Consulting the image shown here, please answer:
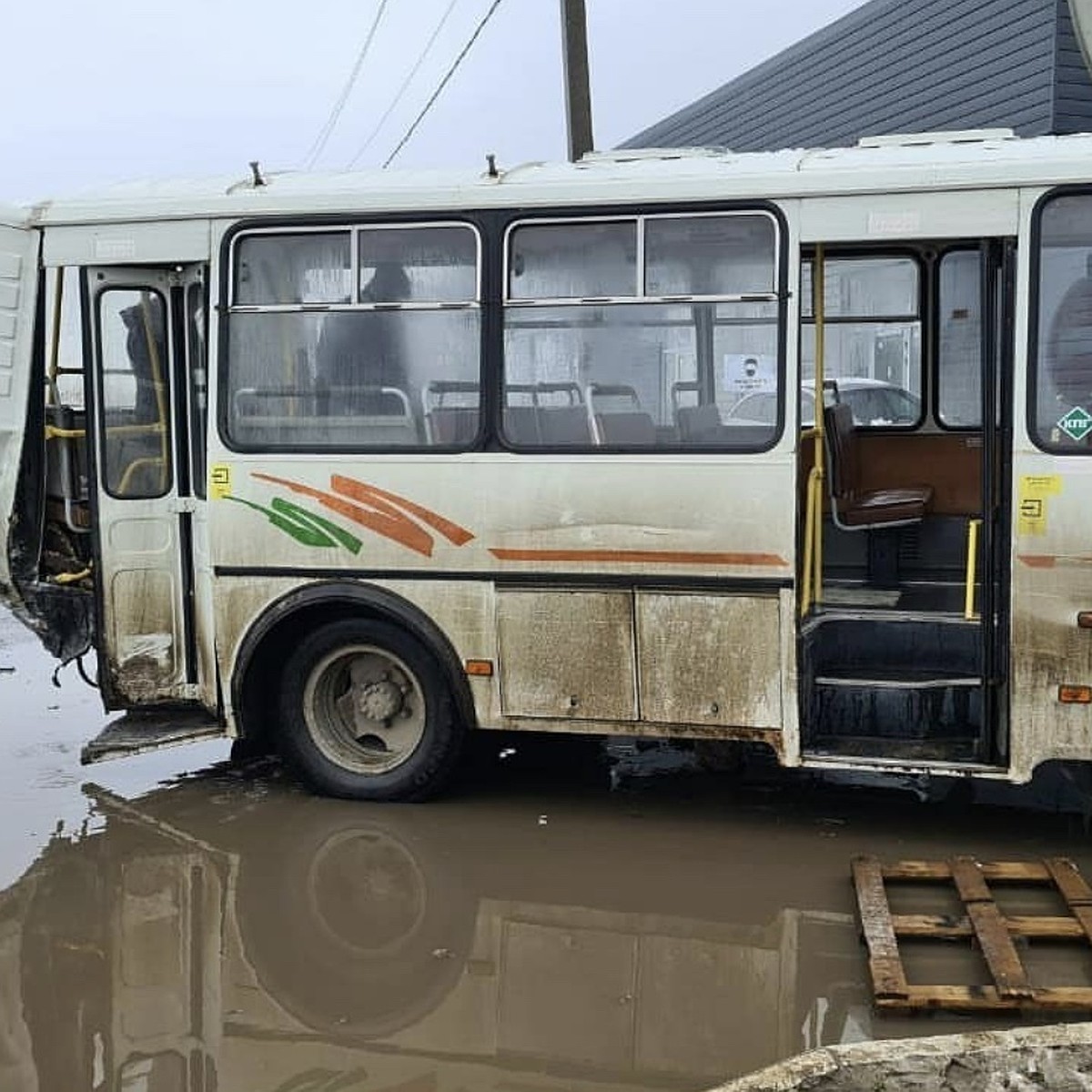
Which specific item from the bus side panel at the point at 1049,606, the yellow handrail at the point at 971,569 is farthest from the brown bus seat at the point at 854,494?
the bus side panel at the point at 1049,606

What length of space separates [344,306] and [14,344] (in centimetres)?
160

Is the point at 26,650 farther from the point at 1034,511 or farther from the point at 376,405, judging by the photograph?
the point at 1034,511

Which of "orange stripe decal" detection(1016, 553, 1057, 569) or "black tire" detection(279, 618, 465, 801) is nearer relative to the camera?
"orange stripe decal" detection(1016, 553, 1057, 569)

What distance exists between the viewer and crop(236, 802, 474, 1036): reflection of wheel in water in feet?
15.8

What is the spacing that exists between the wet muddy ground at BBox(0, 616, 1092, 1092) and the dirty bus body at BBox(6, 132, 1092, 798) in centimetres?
49

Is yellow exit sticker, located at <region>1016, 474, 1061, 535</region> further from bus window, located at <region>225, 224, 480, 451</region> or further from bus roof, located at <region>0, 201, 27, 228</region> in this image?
bus roof, located at <region>0, 201, 27, 228</region>

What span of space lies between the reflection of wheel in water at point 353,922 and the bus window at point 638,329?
6.27 ft

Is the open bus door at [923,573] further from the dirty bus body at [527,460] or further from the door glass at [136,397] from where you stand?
the door glass at [136,397]

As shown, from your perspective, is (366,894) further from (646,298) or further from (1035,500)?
(1035,500)

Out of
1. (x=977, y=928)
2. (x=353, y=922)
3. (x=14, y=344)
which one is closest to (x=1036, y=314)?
(x=977, y=928)

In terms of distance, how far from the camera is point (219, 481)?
6.69 metres

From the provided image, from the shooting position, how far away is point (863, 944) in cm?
514

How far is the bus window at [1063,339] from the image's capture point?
5.72 meters

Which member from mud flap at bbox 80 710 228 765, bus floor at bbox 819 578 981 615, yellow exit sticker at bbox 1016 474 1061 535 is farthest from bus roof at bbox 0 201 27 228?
yellow exit sticker at bbox 1016 474 1061 535
